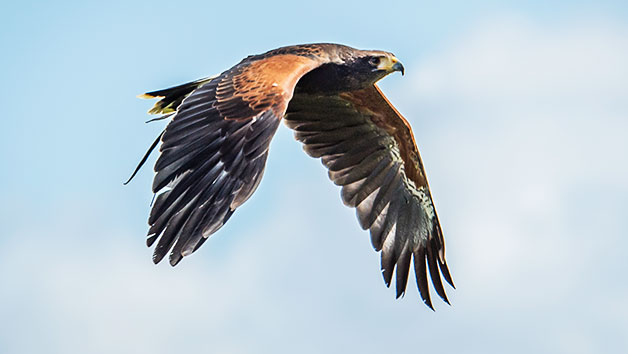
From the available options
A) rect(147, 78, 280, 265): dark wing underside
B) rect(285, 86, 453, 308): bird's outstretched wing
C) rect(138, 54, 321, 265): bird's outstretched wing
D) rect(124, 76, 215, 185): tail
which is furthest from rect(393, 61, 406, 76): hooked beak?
rect(147, 78, 280, 265): dark wing underside

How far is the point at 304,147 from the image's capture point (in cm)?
1082

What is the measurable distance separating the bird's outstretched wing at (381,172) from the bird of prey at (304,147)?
11mm

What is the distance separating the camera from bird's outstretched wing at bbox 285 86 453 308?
10727mm

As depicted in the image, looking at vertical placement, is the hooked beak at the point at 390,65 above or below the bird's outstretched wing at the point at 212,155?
above

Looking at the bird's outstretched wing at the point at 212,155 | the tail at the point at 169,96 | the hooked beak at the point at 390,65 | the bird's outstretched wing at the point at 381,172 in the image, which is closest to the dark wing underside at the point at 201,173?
the bird's outstretched wing at the point at 212,155

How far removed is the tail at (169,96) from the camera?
9.95 metres

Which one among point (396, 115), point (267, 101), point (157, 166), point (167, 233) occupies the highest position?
point (396, 115)

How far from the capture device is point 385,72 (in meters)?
9.73

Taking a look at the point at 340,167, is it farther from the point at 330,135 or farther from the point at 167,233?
the point at 167,233

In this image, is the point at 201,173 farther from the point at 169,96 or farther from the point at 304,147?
the point at 304,147

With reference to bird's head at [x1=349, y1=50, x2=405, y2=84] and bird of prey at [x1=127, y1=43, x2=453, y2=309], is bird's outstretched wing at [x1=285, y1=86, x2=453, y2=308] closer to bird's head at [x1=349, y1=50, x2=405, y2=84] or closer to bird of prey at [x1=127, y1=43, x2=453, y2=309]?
bird of prey at [x1=127, y1=43, x2=453, y2=309]

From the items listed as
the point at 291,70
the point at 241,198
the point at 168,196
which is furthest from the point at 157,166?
the point at 291,70

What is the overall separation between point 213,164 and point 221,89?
35.1 inches

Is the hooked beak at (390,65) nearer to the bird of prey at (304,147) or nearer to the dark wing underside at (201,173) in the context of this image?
the bird of prey at (304,147)
